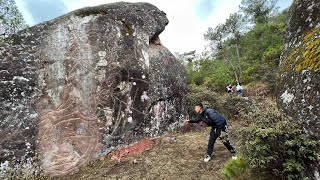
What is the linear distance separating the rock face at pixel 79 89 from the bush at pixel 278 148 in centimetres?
495

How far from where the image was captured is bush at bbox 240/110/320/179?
434 centimetres

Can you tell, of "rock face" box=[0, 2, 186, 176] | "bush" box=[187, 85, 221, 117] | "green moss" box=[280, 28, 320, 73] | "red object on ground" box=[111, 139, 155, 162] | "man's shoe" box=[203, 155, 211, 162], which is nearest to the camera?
"green moss" box=[280, 28, 320, 73]

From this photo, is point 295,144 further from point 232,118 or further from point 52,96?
point 232,118

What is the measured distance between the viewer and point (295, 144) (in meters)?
4.38

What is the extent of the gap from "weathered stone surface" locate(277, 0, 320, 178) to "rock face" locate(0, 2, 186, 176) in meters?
4.96

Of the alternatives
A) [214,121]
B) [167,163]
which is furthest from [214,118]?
[167,163]

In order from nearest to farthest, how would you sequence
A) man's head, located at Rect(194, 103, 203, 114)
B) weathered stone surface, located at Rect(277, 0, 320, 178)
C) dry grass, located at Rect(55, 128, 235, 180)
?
weathered stone surface, located at Rect(277, 0, 320, 178)
dry grass, located at Rect(55, 128, 235, 180)
man's head, located at Rect(194, 103, 203, 114)

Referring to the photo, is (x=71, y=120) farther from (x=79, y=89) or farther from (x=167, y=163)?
(x=167, y=163)

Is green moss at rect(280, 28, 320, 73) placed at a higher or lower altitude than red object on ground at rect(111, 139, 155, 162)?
higher

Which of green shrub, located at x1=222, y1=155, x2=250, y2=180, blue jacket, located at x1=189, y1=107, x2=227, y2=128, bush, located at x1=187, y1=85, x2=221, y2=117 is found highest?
bush, located at x1=187, y1=85, x2=221, y2=117

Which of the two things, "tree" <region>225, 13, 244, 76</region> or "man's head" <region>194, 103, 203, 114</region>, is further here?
"tree" <region>225, 13, 244, 76</region>

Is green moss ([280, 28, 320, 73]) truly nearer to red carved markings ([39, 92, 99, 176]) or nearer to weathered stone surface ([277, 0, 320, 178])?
weathered stone surface ([277, 0, 320, 178])

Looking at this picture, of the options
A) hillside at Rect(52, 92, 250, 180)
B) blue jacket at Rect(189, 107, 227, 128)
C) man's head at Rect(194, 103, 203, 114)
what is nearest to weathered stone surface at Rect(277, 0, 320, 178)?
hillside at Rect(52, 92, 250, 180)

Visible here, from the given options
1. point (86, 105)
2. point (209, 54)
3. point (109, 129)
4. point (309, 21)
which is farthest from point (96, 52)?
point (209, 54)
